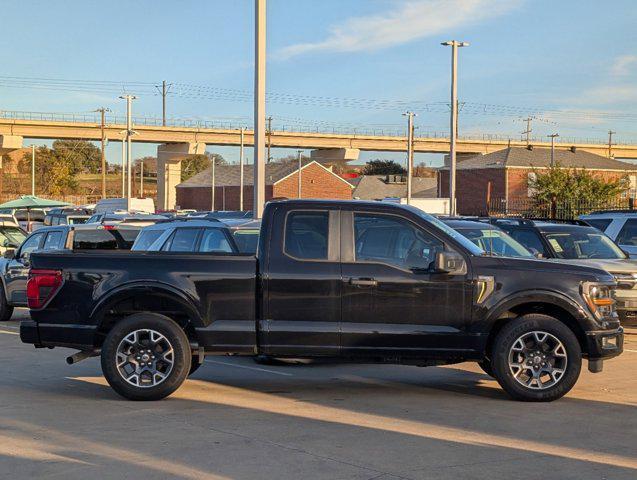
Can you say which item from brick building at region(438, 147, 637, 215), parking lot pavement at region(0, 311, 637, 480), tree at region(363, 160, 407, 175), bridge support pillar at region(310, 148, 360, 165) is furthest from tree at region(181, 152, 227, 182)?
parking lot pavement at region(0, 311, 637, 480)

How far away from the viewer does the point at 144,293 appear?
31.9 feet

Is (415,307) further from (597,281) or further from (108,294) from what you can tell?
(108,294)

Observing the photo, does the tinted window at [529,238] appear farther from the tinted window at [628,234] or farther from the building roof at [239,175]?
the building roof at [239,175]

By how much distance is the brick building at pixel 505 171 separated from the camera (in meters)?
74.3

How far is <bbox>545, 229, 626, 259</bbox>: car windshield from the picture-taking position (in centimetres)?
1638

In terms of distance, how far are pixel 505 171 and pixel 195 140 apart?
32.7 meters

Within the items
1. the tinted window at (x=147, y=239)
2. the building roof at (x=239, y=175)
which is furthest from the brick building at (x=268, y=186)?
the tinted window at (x=147, y=239)

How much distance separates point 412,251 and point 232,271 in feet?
5.98

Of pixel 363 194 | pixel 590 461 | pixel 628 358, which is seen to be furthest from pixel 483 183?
pixel 590 461

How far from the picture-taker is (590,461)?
7215 millimetres

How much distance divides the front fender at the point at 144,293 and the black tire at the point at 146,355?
0.21 metres

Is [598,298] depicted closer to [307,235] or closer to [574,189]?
[307,235]

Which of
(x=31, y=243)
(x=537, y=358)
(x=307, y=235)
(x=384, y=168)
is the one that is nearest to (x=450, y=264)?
(x=537, y=358)

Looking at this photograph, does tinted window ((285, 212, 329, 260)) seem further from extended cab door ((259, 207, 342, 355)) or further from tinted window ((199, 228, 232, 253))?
tinted window ((199, 228, 232, 253))
